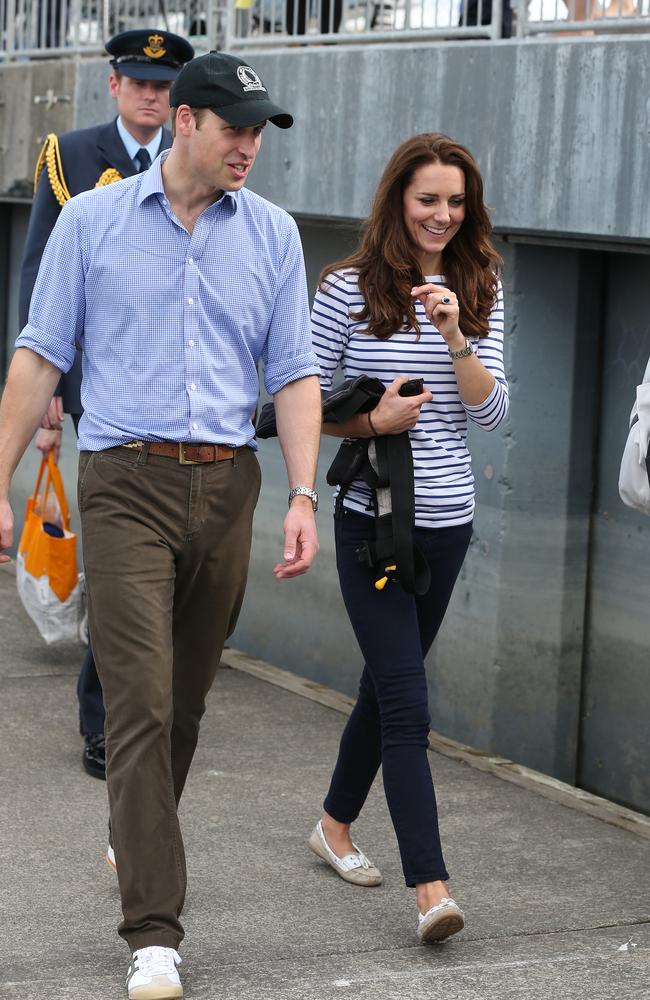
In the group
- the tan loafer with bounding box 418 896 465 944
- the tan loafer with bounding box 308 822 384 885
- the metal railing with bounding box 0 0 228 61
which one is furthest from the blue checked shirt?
the metal railing with bounding box 0 0 228 61

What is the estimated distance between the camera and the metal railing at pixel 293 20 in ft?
19.4

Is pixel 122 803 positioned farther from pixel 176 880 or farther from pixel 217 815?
pixel 217 815

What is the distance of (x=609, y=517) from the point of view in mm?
6145

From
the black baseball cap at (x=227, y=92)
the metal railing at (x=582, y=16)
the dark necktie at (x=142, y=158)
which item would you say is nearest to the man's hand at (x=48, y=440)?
the dark necktie at (x=142, y=158)

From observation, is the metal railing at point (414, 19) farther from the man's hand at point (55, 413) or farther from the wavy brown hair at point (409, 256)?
the man's hand at point (55, 413)

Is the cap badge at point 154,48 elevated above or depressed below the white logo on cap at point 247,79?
above

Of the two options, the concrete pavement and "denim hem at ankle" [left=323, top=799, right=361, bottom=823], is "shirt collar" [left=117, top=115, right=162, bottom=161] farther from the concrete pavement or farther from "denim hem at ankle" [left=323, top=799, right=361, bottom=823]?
"denim hem at ankle" [left=323, top=799, right=361, bottom=823]

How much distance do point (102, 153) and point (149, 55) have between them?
0.37m

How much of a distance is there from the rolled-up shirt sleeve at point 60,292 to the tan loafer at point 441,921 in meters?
1.59

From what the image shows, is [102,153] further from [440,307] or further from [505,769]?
[505,769]

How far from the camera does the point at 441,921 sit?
168 inches

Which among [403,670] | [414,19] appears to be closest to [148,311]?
[403,670]

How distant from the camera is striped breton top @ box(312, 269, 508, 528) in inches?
178

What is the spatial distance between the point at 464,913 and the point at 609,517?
1.89 meters
